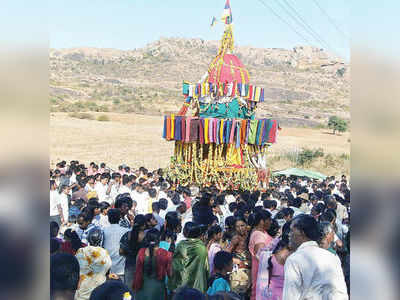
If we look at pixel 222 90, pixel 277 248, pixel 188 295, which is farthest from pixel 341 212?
pixel 222 90

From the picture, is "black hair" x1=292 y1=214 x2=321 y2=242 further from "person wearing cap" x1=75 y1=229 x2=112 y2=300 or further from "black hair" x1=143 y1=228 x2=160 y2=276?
"person wearing cap" x1=75 y1=229 x2=112 y2=300

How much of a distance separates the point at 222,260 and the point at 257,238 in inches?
27.4

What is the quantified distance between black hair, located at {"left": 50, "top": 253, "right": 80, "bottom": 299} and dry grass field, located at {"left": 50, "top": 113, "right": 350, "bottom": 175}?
21.4 metres

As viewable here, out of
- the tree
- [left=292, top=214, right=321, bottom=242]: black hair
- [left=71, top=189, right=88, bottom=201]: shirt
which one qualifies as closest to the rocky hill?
the tree

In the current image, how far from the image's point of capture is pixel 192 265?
403cm

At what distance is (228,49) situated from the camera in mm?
15133

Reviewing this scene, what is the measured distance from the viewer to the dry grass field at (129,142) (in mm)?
28594

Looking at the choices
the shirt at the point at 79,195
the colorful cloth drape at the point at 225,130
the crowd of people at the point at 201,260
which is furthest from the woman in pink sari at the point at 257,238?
the colorful cloth drape at the point at 225,130

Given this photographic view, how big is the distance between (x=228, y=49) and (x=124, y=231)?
36.7ft

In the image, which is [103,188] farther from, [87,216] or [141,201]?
[87,216]

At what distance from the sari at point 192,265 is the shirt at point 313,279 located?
129 centimetres

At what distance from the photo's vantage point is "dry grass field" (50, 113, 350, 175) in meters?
28.6
